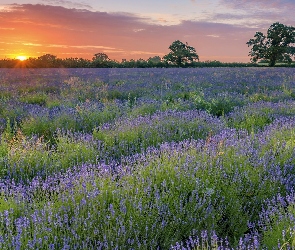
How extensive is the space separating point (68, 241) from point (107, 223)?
31 centimetres

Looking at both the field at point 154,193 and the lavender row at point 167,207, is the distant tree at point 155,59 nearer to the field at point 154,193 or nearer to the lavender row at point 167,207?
the field at point 154,193

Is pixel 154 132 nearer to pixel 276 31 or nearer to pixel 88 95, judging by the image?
pixel 88 95

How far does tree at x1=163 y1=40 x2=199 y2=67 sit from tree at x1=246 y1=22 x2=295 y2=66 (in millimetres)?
8036

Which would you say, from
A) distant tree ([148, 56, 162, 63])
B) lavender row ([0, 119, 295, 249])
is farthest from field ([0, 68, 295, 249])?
distant tree ([148, 56, 162, 63])

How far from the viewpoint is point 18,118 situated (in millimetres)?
7262

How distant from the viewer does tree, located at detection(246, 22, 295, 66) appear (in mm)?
43438

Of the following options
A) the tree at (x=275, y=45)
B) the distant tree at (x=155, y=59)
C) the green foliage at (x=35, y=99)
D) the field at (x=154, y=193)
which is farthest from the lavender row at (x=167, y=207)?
the tree at (x=275, y=45)

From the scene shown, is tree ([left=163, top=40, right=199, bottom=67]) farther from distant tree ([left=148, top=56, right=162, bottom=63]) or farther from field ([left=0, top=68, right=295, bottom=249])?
field ([left=0, top=68, right=295, bottom=249])

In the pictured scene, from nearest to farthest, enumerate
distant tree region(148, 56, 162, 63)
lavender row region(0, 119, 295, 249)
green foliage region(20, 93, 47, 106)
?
lavender row region(0, 119, 295, 249) < green foliage region(20, 93, 47, 106) < distant tree region(148, 56, 162, 63)

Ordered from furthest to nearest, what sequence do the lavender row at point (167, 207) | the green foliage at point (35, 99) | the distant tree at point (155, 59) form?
the distant tree at point (155, 59)
the green foliage at point (35, 99)
the lavender row at point (167, 207)

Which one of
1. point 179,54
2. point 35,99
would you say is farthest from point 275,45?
point 35,99

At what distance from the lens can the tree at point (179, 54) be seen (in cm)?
4197

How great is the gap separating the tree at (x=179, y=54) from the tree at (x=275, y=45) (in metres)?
8.04

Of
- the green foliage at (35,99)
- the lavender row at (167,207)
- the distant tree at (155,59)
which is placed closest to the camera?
the lavender row at (167,207)
